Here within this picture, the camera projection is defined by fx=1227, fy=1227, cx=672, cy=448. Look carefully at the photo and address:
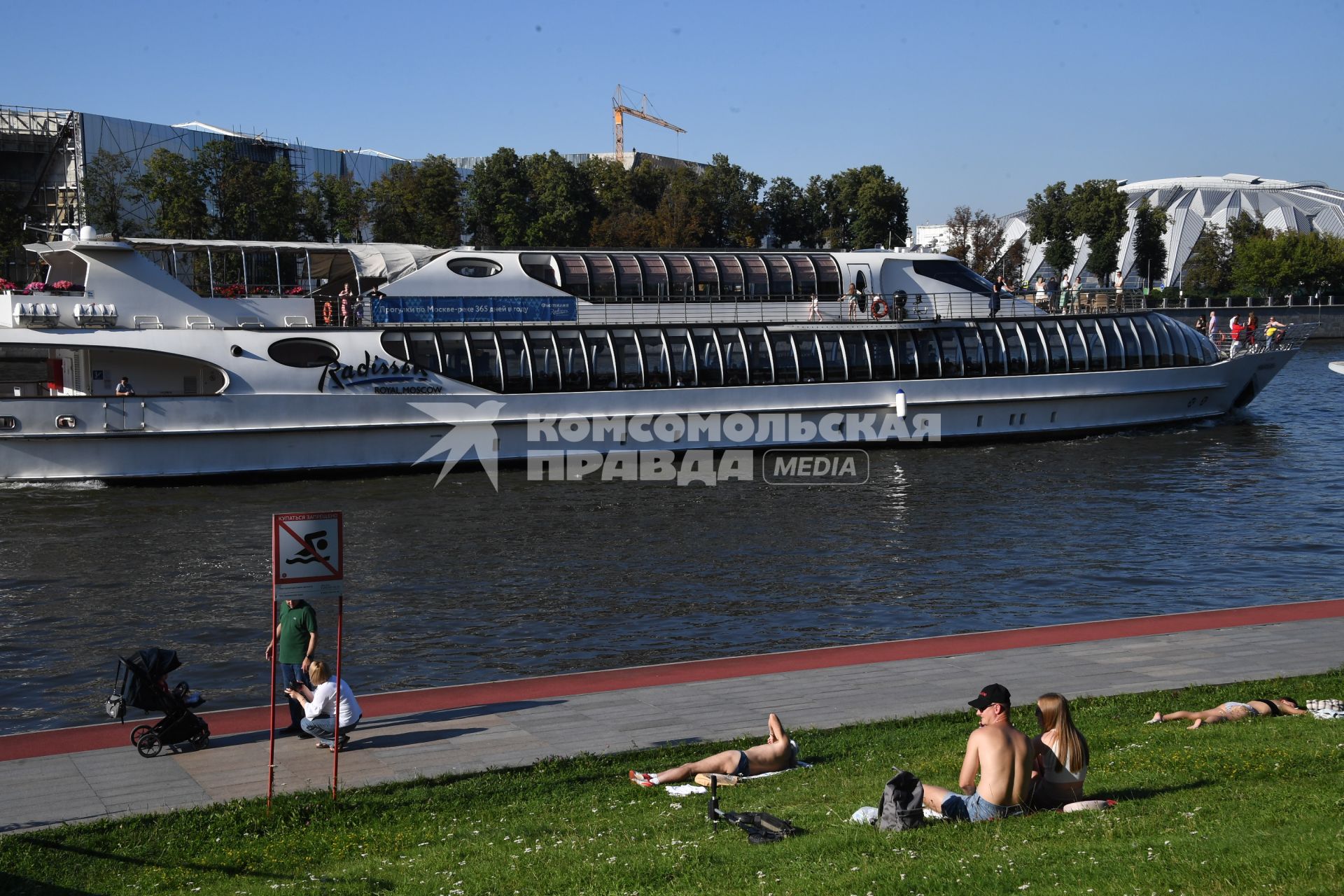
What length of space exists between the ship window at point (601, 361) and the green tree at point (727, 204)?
66.8 m

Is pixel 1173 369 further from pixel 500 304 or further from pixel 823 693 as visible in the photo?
pixel 823 693

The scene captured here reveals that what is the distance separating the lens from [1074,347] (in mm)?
46000

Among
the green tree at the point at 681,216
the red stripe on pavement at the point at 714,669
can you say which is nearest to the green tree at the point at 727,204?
the green tree at the point at 681,216

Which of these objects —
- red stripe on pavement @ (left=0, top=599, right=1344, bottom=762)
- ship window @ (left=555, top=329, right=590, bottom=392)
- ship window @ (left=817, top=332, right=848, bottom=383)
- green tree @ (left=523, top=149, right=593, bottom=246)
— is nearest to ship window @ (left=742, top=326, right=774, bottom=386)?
ship window @ (left=817, top=332, right=848, bottom=383)

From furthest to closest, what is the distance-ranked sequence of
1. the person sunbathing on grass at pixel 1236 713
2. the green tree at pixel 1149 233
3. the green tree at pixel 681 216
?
the green tree at pixel 1149 233 < the green tree at pixel 681 216 < the person sunbathing on grass at pixel 1236 713

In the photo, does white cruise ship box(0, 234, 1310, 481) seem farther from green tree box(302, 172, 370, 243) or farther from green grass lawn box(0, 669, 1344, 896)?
green tree box(302, 172, 370, 243)

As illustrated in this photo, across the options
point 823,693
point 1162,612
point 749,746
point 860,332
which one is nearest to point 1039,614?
point 1162,612

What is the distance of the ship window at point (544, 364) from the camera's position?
3831 cm

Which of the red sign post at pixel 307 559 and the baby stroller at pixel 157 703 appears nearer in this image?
the red sign post at pixel 307 559

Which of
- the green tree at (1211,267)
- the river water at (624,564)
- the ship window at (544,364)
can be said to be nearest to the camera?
the river water at (624,564)

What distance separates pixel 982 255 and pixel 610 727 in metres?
115

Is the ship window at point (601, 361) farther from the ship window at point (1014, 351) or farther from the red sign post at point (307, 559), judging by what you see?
the red sign post at point (307, 559)

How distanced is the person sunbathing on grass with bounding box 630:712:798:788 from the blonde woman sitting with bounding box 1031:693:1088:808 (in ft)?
8.43

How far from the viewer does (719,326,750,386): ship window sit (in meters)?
40.8
